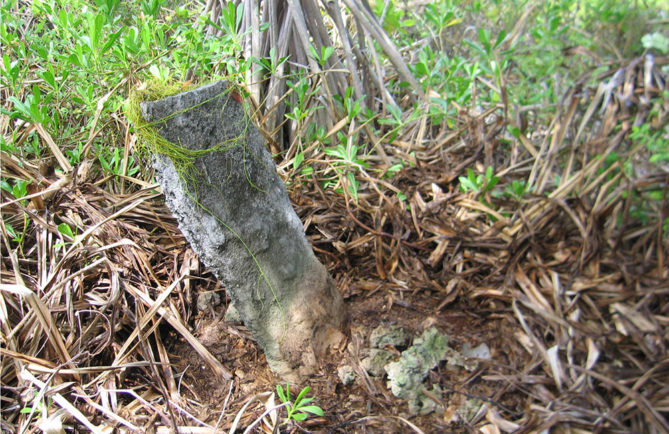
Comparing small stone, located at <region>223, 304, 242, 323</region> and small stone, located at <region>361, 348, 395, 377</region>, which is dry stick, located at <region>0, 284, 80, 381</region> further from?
small stone, located at <region>361, 348, 395, 377</region>

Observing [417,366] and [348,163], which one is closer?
[417,366]

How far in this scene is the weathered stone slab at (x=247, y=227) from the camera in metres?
1.43

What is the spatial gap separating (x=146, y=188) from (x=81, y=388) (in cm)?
82

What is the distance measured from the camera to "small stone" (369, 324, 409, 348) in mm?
1771

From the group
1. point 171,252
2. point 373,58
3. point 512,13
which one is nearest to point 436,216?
point 373,58

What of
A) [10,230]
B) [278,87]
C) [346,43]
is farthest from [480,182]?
[10,230]

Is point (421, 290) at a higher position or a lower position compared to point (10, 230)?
lower

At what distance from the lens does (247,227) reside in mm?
1577

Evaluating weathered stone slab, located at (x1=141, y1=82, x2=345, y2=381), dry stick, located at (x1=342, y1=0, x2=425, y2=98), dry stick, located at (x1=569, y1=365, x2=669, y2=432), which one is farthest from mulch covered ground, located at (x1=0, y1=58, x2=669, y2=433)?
dry stick, located at (x1=342, y1=0, x2=425, y2=98)

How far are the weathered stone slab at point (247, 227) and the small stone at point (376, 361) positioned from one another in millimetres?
163

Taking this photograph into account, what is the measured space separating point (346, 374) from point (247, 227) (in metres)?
0.65

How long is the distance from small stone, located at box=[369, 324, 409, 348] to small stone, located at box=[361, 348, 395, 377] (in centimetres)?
3

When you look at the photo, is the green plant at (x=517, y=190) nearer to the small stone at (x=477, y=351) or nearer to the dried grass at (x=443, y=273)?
the dried grass at (x=443, y=273)

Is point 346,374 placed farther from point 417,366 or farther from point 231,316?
point 231,316
